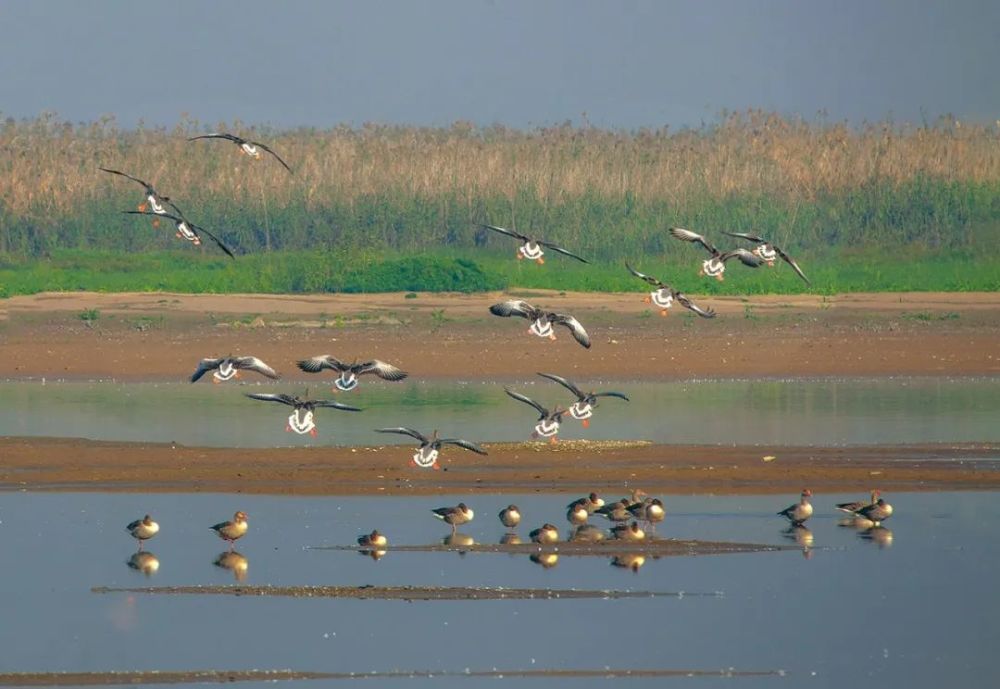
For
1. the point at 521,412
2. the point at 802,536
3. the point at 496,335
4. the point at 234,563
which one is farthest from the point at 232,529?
the point at 496,335

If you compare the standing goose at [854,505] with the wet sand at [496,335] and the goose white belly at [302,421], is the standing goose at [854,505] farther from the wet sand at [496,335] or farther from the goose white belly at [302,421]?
the wet sand at [496,335]

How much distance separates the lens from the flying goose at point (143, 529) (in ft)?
62.9

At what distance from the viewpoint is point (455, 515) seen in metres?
20.1

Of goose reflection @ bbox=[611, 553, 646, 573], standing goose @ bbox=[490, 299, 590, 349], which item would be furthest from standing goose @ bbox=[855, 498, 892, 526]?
standing goose @ bbox=[490, 299, 590, 349]

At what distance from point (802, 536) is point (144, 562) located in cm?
598

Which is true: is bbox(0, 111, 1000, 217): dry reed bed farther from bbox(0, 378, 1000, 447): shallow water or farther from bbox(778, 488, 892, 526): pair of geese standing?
bbox(778, 488, 892, 526): pair of geese standing

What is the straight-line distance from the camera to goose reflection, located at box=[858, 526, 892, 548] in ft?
64.4

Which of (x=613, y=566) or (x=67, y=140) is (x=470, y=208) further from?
(x=613, y=566)

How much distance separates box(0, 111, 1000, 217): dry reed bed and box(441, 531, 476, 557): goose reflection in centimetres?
2519

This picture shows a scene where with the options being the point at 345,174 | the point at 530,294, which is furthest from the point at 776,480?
the point at 345,174

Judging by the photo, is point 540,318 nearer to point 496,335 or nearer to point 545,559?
point 545,559

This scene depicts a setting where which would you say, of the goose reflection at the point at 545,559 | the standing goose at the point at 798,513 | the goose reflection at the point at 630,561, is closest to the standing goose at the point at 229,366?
the goose reflection at the point at 545,559

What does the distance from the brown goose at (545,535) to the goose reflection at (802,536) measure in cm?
213

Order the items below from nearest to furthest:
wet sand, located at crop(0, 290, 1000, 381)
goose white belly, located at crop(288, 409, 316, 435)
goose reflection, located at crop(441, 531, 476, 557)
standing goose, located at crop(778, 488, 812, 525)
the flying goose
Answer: the flying goose
goose reflection, located at crop(441, 531, 476, 557)
standing goose, located at crop(778, 488, 812, 525)
goose white belly, located at crop(288, 409, 316, 435)
wet sand, located at crop(0, 290, 1000, 381)
